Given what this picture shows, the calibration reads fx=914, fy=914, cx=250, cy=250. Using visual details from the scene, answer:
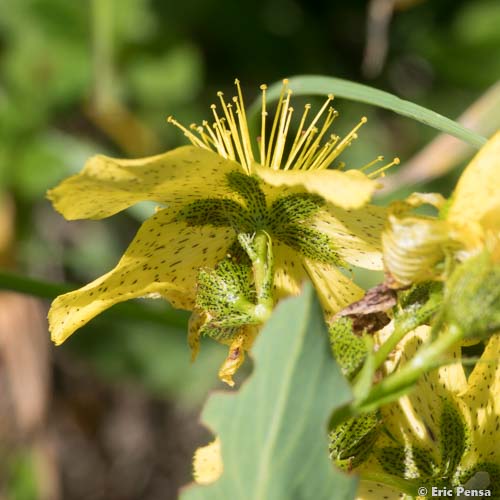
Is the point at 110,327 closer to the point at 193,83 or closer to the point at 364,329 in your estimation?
the point at 193,83

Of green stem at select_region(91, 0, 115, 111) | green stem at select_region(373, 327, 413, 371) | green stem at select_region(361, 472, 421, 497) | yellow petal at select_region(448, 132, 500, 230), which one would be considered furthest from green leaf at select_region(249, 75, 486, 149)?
green stem at select_region(91, 0, 115, 111)

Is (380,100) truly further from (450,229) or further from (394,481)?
(394,481)

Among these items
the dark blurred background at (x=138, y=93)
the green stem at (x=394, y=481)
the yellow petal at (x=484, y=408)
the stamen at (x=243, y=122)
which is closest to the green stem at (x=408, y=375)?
the green stem at (x=394, y=481)

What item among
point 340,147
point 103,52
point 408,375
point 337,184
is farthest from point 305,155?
point 103,52

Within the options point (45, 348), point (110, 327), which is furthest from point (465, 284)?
point (45, 348)

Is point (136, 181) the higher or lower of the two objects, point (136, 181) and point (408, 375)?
the higher
